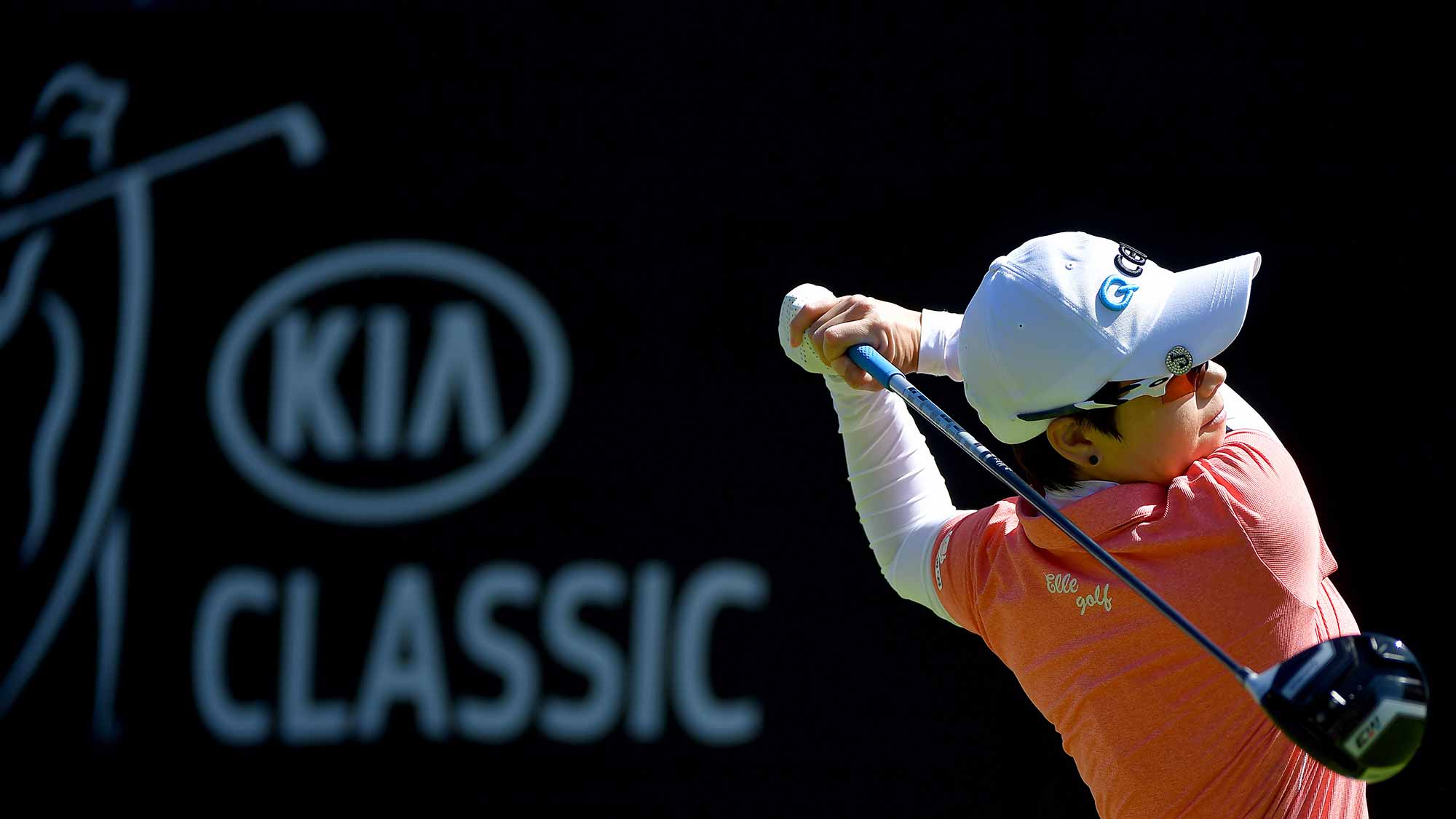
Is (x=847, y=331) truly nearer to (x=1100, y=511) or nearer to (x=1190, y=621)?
(x=1100, y=511)

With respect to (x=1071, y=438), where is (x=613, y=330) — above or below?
above

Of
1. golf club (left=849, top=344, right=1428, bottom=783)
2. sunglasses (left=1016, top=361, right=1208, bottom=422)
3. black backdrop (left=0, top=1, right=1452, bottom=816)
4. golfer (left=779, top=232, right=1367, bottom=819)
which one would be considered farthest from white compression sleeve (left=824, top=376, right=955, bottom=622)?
black backdrop (left=0, top=1, right=1452, bottom=816)

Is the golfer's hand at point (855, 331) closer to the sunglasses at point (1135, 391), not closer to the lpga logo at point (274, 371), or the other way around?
the sunglasses at point (1135, 391)

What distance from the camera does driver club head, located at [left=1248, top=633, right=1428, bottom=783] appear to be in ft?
3.50

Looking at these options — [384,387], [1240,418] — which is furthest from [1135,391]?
[384,387]

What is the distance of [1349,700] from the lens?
1069 millimetres

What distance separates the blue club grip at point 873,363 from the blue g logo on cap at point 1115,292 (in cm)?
24

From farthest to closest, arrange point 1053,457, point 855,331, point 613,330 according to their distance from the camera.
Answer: point 613,330
point 855,331
point 1053,457

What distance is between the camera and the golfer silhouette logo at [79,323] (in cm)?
272

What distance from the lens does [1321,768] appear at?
1.27 m

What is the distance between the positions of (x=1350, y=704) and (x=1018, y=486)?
1.08 ft

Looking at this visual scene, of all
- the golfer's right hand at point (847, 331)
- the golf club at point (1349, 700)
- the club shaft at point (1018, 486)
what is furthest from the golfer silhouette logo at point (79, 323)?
the golf club at point (1349, 700)

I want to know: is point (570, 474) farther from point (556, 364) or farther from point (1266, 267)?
point (1266, 267)

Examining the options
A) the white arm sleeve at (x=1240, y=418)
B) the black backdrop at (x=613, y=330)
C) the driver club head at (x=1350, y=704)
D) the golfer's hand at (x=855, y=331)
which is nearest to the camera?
the driver club head at (x=1350, y=704)
